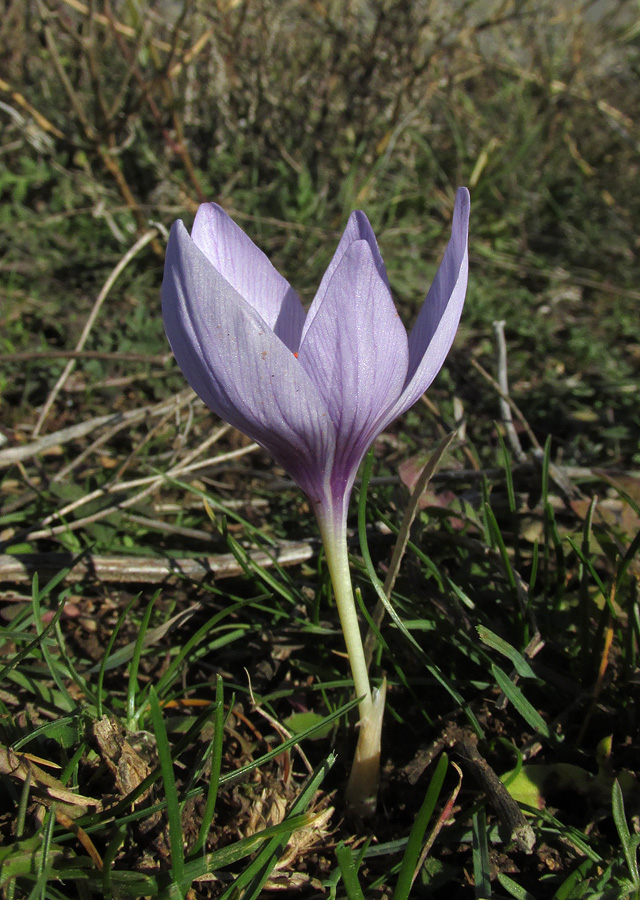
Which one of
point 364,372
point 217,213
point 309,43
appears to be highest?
point 309,43

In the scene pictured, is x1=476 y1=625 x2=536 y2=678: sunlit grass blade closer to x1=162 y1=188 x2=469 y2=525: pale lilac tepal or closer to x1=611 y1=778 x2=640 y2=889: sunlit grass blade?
x1=611 y1=778 x2=640 y2=889: sunlit grass blade

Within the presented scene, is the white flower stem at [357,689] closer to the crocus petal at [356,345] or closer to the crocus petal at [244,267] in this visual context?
the crocus petal at [356,345]

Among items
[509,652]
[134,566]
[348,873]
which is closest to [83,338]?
[134,566]

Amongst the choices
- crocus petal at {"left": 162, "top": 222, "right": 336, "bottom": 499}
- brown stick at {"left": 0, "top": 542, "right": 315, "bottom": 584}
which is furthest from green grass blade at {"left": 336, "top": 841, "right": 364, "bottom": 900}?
brown stick at {"left": 0, "top": 542, "right": 315, "bottom": 584}

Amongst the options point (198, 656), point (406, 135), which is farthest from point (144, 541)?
point (406, 135)

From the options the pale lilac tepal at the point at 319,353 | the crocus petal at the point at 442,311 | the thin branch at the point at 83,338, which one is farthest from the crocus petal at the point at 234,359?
the thin branch at the point at 83,338

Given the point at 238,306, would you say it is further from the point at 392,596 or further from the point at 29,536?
the point at 29,536
